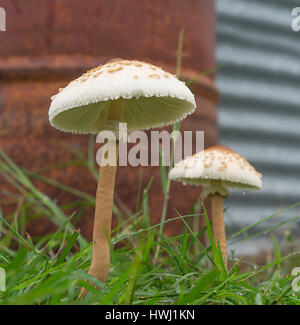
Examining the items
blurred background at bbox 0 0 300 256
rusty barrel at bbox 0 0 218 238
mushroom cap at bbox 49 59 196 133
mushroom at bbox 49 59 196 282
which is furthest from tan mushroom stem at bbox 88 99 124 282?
rusty barrel at bbox 0 0 218 238

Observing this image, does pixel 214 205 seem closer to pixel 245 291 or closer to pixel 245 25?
pixel 245 291

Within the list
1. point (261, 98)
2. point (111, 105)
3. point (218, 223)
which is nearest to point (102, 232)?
point (111, 105)

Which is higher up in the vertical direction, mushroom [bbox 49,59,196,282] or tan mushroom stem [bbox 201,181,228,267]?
mushroom [bbox 49,59,196,282]

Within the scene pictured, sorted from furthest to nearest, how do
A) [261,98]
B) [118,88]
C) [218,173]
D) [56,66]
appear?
1. [261,98]
2. [56,66]
3. [218,173]
4. [118,88]

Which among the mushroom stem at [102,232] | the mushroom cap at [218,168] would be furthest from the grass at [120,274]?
the mushroom cap at [218,168]

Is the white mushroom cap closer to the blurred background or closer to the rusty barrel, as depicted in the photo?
the blurred background

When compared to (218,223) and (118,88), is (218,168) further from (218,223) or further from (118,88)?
(118,88)
